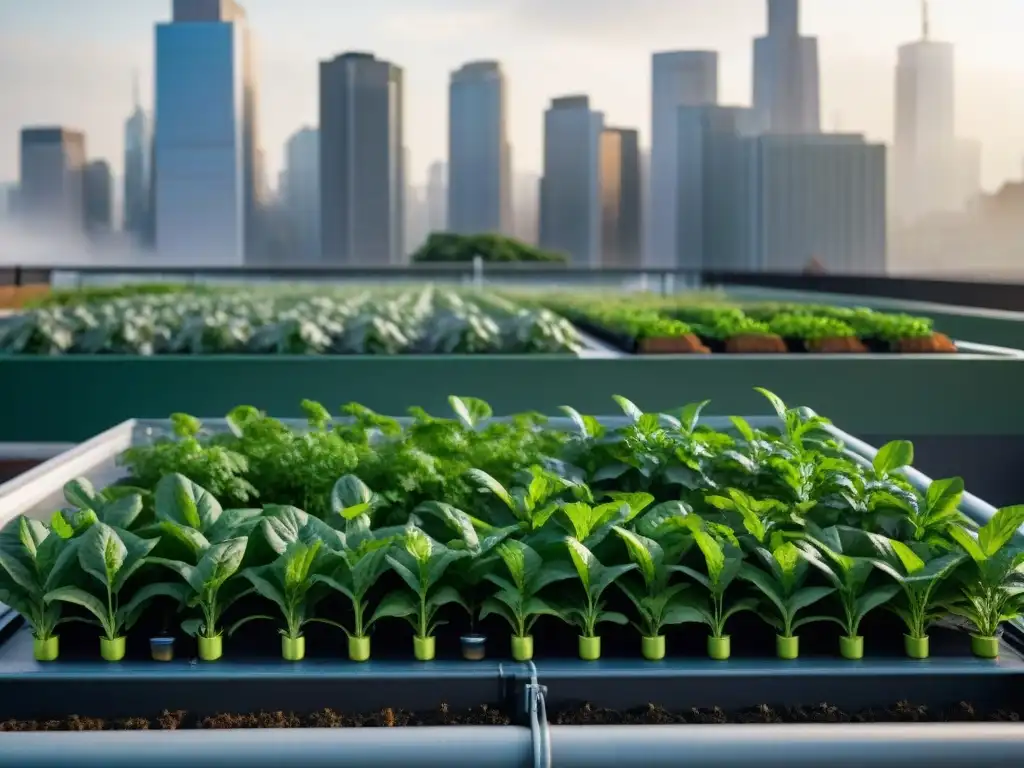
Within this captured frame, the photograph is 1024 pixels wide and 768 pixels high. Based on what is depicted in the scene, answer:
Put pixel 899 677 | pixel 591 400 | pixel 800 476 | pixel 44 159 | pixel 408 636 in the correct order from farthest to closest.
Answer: pixel 44 159 < pixel 591 400 < pixel 800 476 < pixel 408 636 < pixel 899 677

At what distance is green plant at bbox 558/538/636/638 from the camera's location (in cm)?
166

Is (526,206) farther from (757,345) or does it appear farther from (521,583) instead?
(521,583)

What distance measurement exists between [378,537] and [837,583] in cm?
66

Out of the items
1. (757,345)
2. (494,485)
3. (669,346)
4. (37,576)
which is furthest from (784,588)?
(757,345)

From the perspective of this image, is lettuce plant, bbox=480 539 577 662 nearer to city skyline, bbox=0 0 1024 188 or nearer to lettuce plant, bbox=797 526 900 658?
lettuce plant, bbox=797 526 900 658

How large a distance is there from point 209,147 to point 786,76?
2500 mm

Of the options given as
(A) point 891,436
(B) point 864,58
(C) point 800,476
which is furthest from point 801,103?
(C) point 800,476

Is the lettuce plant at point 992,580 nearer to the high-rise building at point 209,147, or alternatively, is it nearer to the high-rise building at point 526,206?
the high-rise building at point 526,206

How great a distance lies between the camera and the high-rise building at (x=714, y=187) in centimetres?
502

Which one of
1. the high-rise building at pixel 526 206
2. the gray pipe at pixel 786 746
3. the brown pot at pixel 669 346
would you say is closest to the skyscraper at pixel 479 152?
the high-rise building at pixel 526 206

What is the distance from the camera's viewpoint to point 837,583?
5.59 feet

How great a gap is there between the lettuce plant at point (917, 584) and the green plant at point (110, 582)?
96cm

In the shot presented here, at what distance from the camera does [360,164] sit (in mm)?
5180

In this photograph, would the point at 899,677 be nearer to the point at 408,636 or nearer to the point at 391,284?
the point at 408,636
